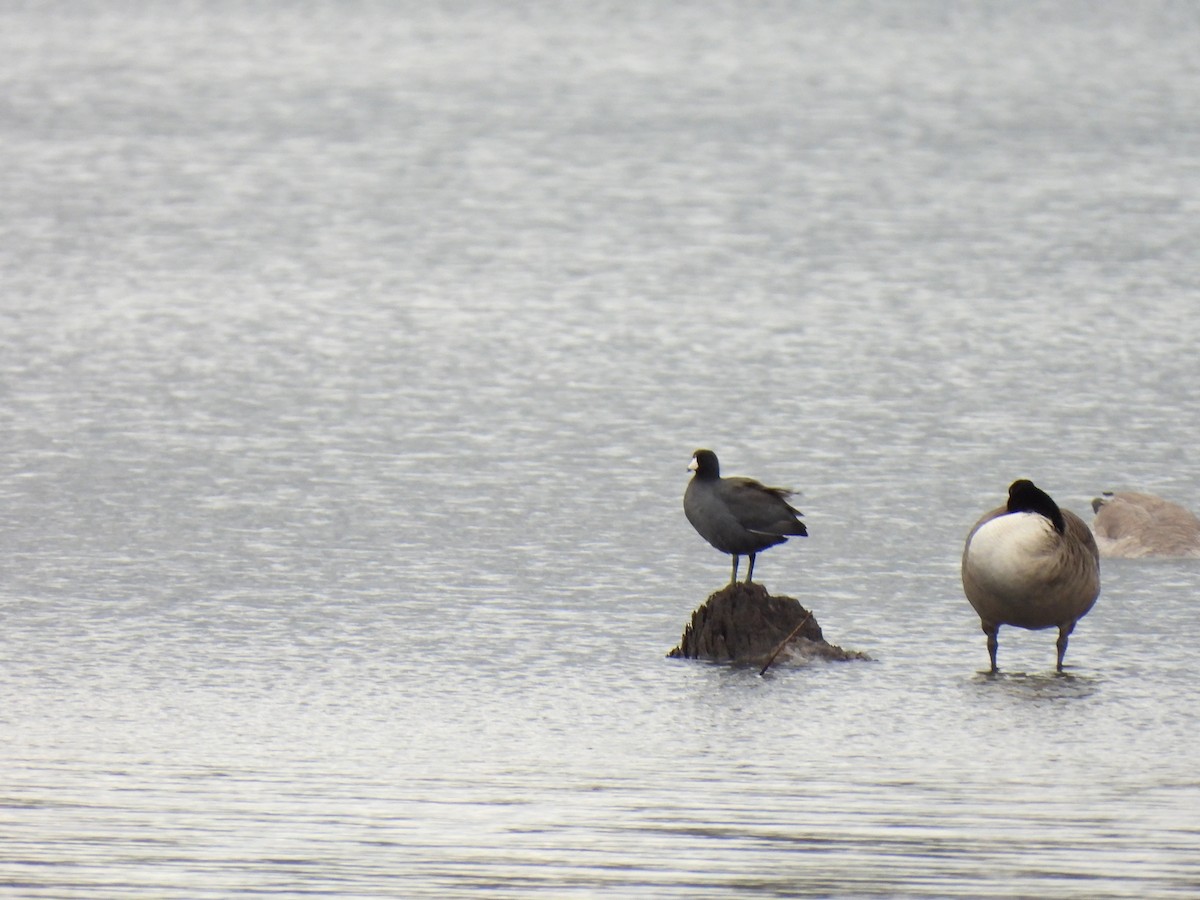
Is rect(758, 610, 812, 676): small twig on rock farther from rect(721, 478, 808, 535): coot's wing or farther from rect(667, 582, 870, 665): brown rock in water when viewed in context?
rect(721, 478, 808, 535): coot's wing

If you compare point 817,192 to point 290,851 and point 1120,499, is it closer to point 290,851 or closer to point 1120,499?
point 1120,499

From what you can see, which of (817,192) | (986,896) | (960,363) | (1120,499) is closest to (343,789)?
(986,896)

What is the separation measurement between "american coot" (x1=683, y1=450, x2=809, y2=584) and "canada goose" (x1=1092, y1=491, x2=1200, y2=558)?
2151 mm

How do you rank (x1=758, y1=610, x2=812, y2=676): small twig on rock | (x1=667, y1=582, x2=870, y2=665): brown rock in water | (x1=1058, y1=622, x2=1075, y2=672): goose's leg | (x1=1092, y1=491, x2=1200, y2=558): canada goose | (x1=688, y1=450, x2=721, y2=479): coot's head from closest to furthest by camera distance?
(x1=758, y1=610, x2=812, y2=676): small twig on rock, (x1=1058, y1=622, x2=1075, y2=672): goose's leg, (x1=667, y1=582, x2=870, y2=665): brown rock in water, (x1=688, y1=450, x2=721, y2=479): coot's head, (x1=1092, y1=491, x2=1200, y2=558): canada goose

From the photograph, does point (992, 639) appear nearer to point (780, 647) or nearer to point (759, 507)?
point (780, 647)

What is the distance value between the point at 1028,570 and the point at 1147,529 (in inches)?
96.0

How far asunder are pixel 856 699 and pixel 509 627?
5.92 feet

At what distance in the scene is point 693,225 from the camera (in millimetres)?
23312

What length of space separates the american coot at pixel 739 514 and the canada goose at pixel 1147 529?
2.15 metres

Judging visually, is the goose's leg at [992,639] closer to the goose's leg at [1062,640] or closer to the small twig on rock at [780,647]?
the goose's leg at [1062,640]

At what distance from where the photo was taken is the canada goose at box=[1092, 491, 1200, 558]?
1098 cm

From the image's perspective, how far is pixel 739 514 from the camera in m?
9.56

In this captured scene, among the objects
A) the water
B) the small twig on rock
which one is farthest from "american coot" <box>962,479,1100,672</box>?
the small twig on rock

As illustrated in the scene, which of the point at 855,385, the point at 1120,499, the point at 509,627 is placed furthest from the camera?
the point at 855,385
